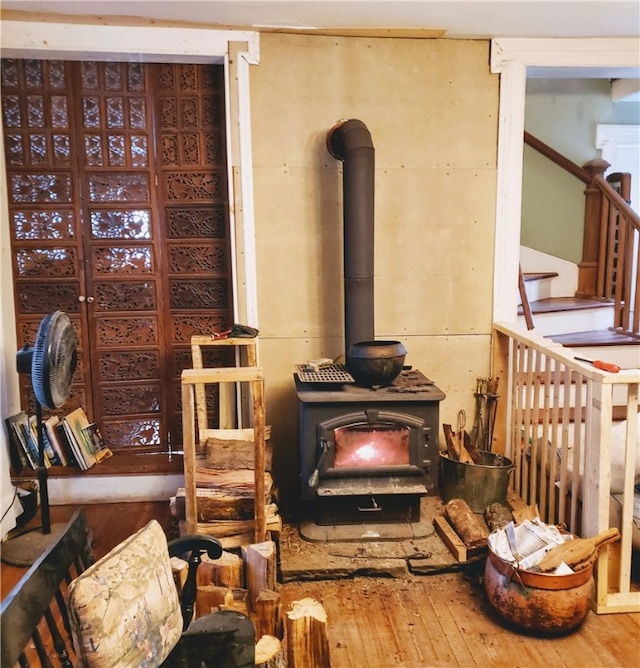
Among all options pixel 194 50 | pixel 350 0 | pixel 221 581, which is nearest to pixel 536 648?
pixel 221 581

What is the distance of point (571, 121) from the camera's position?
5395mm

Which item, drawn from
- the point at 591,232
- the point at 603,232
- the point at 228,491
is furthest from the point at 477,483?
the point at 591,232

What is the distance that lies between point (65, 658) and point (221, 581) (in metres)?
0.74

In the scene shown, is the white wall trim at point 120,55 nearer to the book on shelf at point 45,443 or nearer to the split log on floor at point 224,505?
the book on shelf at point 45,443

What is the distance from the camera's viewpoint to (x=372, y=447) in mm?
2875

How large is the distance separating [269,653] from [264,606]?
0.17 meters

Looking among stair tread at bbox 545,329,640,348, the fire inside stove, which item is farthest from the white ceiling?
the fire inside stove

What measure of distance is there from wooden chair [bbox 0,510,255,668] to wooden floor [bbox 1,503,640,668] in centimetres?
57

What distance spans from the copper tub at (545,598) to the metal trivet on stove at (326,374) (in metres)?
1.02

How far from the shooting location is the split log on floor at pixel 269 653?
1822 millimetres

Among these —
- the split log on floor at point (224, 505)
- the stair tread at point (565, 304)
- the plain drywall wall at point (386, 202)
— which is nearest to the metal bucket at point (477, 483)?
the plain drywall wall at point (386, 202)

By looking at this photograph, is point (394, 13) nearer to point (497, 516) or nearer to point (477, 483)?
point (477, 483)

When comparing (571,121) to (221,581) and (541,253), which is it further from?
(221,581)

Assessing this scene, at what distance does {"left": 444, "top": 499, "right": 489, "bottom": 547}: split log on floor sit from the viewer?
2.72 meters
